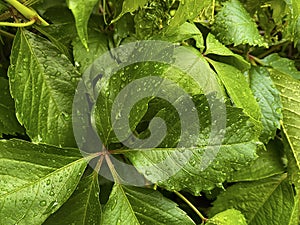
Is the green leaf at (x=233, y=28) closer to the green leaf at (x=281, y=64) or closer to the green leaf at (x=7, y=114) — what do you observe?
the green leaf at (x=281, y=64)

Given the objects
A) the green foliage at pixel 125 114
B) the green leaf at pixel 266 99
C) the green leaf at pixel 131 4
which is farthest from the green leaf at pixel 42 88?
the green leaf at pixel 266 99

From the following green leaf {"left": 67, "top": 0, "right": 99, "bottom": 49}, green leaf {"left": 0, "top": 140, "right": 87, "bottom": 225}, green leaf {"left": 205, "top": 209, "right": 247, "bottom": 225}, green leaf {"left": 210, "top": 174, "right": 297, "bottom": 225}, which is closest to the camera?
green leaf {"left": 67, "top": 0, "right": 99, "bottom": 49}

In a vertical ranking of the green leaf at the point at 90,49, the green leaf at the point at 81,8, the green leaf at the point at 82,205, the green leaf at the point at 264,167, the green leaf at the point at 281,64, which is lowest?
the green leaf at the point at 264,167

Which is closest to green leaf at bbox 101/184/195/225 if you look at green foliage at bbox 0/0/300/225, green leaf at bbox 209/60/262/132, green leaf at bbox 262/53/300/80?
green foliage at bbox 0/0/300/225

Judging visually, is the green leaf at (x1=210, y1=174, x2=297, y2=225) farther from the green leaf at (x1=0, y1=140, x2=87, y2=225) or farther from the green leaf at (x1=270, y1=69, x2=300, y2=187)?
the green leaf at (x1=0, y1=140, x2=87, y2=225)

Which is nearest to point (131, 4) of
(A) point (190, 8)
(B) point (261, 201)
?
(A) point (190, 8)

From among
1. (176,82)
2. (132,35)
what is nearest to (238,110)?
(176,82)

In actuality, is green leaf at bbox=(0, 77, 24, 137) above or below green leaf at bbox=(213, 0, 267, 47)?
below
